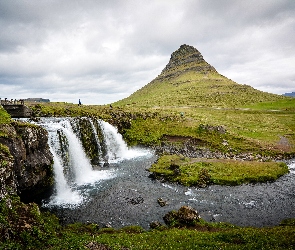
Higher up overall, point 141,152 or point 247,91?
point 247,91

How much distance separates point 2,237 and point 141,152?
40.1 m

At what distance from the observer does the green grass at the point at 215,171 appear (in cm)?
Result: 3781

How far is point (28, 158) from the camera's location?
32.3m

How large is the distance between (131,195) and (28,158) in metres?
14.8

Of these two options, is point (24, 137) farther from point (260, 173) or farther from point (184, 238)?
point (260, 173)

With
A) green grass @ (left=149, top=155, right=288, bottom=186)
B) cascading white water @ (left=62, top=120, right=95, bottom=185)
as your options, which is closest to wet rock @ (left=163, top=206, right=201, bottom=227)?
green grass @ (left=149, top=155, right=288, bottom=186)

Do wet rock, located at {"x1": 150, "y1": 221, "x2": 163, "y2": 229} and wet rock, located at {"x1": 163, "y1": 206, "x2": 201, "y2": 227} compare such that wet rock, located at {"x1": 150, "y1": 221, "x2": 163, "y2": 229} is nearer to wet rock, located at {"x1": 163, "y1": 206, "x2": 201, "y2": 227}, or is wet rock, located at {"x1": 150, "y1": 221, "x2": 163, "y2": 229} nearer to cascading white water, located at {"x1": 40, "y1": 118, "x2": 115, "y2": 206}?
wet rock, located at {"x1": 163, "y1": 206, "x2": 201, "y2": 227}

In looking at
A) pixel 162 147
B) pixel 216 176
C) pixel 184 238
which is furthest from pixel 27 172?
pixel 162 147

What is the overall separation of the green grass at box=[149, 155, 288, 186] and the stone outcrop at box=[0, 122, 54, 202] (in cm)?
1730

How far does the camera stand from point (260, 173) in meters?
40.2

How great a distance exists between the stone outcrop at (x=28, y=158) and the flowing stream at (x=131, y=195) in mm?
2348

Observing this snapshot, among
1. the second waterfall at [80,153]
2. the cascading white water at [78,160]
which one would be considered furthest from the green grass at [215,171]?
the cascading white water at [78,160]

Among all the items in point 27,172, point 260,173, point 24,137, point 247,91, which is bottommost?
point 260,173

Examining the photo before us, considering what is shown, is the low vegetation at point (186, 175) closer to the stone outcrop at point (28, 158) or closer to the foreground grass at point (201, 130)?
the foreground grass at point (201, 130)
